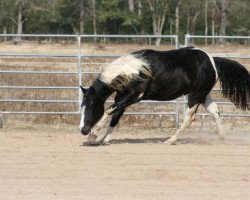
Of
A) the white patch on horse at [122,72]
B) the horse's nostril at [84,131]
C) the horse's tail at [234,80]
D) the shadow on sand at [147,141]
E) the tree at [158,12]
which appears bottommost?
the tree at [158,12]

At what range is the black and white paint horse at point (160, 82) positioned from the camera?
9.79 metres

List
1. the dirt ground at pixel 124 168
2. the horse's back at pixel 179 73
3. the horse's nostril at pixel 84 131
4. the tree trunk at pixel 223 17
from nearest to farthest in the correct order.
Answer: the dirt ground at pixel 124 168 < the horse's nostril at pixel 84 131 < the horse's back at pixel 179 73 < the tree trunk at pixel 223 17

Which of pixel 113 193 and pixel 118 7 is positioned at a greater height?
pixel 113 193

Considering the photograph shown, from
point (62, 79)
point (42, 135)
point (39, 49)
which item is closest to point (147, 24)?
point (39, 49)

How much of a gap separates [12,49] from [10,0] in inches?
891

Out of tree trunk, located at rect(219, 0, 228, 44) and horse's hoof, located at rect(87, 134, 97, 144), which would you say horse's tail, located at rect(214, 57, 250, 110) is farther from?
tree trunk, located at rect(219, 0, 228, 44)

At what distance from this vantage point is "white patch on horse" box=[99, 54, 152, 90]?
979cm

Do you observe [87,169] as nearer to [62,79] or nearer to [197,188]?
[197,188]

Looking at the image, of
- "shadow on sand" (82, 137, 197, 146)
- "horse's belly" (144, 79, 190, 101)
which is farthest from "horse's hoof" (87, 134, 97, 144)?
"horse's belly" (144, 79, 190, 101)

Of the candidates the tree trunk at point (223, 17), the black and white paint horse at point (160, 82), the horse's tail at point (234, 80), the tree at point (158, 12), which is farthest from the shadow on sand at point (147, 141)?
the tree at point (158, 12)

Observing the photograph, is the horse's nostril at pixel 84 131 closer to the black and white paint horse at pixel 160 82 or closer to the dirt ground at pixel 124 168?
the black and white paint horse at pixel 160 82

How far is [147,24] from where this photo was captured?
5647 centimetres

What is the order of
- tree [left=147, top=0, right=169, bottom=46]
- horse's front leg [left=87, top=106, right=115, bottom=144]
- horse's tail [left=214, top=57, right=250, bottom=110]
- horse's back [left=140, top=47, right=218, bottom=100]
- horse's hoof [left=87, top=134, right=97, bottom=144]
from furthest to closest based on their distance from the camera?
1. tree [left=147, top=0, right=169, bottom=46]
2. horse's tail [left=214, top=57, right=250, bottom=110]
3. horse's back [left=140, top=47, right=218, bottom=100]
4. horse's hoof [left=87, top=134, right=97, bottom=144]
5. horse's front leg [left=87, top=106, right=115, bottom=144]

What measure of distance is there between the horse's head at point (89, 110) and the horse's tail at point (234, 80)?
2101mm
